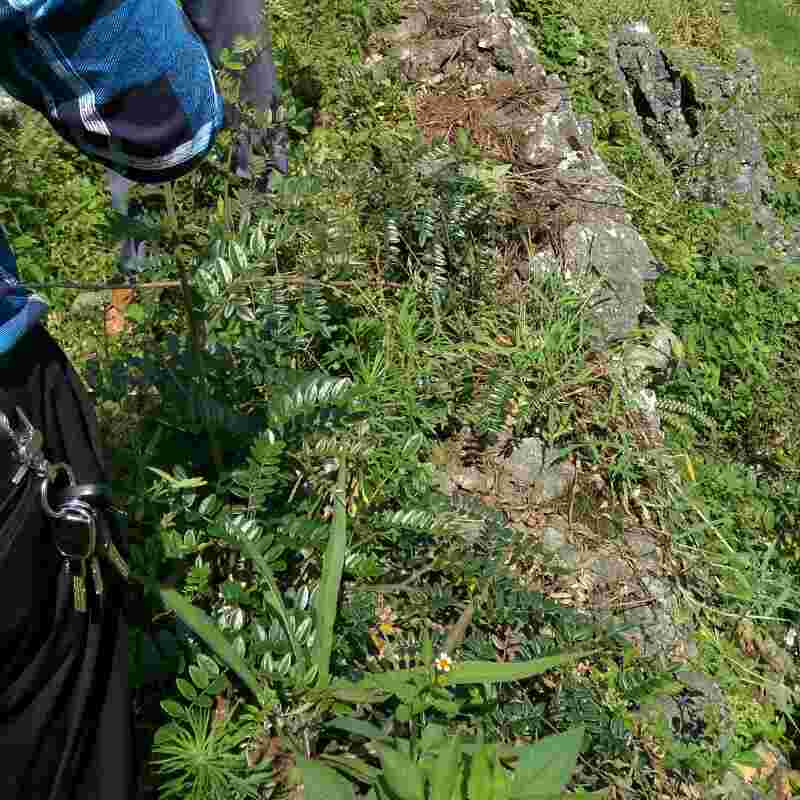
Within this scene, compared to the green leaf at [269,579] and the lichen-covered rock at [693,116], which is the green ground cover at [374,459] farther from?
the lichen-covered rock at [693,116]

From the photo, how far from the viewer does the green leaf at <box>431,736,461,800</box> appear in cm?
133

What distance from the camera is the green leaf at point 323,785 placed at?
4.55 feet

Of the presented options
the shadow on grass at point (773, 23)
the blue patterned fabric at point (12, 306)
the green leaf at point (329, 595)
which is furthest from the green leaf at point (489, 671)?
the shadow on grass at point (773, 23)

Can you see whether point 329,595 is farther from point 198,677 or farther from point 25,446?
point 25,446

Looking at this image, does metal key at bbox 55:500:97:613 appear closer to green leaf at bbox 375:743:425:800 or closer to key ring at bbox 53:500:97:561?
key ring at bbox 53:500:97:561

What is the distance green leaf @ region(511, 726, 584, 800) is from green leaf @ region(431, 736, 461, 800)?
129 millimetres

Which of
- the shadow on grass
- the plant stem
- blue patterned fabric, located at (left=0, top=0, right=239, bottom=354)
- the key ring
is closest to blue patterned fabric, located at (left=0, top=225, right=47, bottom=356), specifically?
blue patterned fabric, located at (left=0, top=0, right=239, bottom=354)

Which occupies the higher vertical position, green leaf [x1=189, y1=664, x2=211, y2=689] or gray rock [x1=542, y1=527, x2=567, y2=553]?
green leaf [x1=189, y1=664, x2=211, y2=689]

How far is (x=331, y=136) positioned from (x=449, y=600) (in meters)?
2.38

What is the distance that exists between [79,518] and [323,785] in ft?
2.13

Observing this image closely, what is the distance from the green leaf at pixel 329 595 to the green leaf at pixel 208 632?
0.16 meters

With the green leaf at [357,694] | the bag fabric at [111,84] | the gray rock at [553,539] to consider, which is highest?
the bag fabric at [111,84]

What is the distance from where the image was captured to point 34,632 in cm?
107

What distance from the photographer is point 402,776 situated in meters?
1.38
